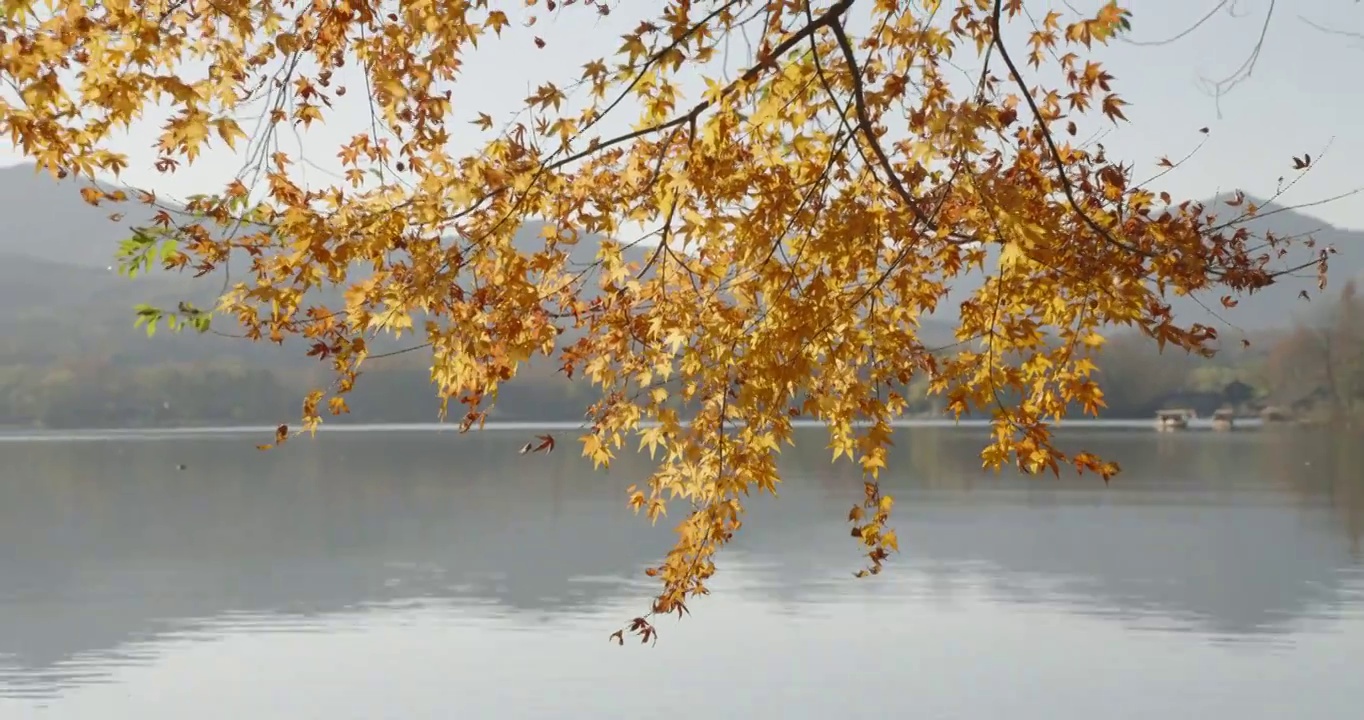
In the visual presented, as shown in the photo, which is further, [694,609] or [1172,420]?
[1172,420]

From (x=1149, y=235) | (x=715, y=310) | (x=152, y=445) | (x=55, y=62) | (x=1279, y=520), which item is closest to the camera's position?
(x=55, y=62)

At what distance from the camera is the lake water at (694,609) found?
14.4 m

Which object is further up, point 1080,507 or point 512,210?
point 512,210

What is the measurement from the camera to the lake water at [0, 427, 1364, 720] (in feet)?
47.2

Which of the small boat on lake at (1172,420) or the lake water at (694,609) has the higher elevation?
the small boat on lake at (1172,420)

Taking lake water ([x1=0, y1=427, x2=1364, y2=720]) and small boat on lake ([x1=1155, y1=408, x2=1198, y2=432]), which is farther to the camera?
small boat on lake ([x1=1155, y1=408, x2=1198, y2=432])

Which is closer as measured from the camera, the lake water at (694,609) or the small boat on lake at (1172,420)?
the lake water at (694,609)

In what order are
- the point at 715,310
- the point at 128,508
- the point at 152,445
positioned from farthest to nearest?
the point at 152,445 < the point at 128,508 < the point at 715,310

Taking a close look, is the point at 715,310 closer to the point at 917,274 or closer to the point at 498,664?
the point at 917,274

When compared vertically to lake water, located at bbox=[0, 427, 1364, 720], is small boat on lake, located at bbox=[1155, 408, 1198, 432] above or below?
above

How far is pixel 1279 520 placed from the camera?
29.3 meters

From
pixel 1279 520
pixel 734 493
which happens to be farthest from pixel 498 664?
pixel 1279 520

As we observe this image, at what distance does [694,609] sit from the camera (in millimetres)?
19641

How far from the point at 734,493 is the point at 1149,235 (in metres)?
2.65
